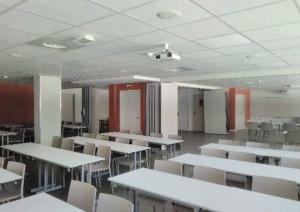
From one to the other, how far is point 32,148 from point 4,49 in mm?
2445

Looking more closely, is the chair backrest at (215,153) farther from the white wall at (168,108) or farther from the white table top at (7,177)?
the white wall at (168,108)

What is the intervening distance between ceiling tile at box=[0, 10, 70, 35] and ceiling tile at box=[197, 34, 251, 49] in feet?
6.49

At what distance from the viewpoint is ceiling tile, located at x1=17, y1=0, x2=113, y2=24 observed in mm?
2262

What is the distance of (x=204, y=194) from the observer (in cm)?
261

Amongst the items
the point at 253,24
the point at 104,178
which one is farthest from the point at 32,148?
the point at 253,24

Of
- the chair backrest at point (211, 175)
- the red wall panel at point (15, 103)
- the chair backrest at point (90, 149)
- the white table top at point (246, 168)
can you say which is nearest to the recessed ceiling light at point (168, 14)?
the chair backrest at point (211, 175)

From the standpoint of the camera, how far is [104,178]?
5.72 m

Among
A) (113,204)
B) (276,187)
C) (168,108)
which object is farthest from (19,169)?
(168,108)

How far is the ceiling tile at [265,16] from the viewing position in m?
2.39

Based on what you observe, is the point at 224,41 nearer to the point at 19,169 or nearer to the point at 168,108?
the point at 19,169

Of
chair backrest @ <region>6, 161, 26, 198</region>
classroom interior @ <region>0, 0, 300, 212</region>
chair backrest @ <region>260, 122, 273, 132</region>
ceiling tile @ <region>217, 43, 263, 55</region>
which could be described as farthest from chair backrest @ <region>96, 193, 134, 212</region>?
chair backrest @ <region>260, 122, 273, 132</region>

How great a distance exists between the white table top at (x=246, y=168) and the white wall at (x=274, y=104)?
459 inches

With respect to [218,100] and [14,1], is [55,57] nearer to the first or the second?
[14,1]

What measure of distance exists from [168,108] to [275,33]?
259 inches
